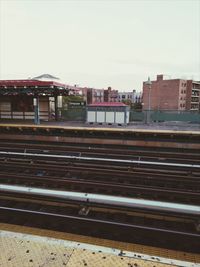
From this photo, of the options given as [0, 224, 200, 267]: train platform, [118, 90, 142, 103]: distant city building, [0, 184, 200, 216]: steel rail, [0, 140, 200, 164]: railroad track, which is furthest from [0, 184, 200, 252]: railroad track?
[118, 90, 142, 103]: distant city building

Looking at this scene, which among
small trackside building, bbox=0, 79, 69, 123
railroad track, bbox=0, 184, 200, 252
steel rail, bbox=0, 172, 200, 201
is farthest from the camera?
small trackside building, bbox=0, 79, 69, 123

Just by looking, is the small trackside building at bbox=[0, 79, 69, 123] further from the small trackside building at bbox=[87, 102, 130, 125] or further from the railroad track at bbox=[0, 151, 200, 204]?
the railroad track at bbox=[0, 151, 200, 204]

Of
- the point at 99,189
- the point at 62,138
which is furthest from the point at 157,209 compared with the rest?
the point at 62,138

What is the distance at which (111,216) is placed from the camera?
20.9 ft

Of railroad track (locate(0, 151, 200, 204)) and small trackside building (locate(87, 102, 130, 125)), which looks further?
small trackside building (locate(87, 102, 130, 125))

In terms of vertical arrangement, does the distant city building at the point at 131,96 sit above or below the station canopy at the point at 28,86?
above

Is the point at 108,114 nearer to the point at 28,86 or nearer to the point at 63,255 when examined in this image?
the point at 28,86

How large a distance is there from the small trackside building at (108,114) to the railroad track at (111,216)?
11.8m

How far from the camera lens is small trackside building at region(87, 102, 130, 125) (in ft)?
58.8

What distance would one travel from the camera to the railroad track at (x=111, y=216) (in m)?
5.29

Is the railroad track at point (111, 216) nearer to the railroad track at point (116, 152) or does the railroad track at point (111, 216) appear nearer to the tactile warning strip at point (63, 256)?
the tactile warning strip at point (63, 256)

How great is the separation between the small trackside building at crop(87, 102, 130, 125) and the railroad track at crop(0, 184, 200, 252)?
11.8 m

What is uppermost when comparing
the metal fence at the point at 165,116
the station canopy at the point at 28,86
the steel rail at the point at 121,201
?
the station canopy at the point at 28,86

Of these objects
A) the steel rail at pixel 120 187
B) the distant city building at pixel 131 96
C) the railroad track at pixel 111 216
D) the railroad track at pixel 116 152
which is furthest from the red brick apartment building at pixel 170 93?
the railroad track at pixel 111 216
